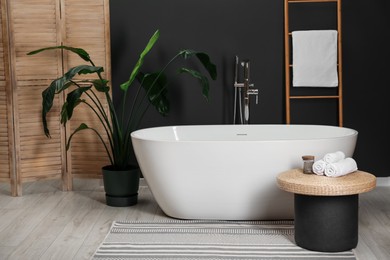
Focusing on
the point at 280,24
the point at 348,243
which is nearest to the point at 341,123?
the point at 280,24

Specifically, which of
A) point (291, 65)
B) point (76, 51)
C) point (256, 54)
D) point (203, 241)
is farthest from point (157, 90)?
point (203, 241)

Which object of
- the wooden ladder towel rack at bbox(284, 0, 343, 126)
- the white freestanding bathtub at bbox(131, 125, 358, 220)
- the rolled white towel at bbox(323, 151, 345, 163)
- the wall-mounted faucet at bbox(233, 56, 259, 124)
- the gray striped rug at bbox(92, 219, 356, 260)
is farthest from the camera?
the wooden ladder towel rack at bbox(284, 0, 343, 126)

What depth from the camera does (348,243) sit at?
153 inches

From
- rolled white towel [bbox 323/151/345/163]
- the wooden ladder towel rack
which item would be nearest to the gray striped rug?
rolled white towel [bbox 323/151/345/163]

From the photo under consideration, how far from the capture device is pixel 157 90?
541cm

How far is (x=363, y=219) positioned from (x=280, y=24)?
1.89 metres

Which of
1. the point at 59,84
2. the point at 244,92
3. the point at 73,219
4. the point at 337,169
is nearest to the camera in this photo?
the point at 337,169

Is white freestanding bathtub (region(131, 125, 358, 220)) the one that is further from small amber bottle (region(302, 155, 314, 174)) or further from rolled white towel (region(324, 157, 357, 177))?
rolled white towel (region(324, 157, 357, 177))

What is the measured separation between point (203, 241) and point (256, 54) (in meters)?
2.12

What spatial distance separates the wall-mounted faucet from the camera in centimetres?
548

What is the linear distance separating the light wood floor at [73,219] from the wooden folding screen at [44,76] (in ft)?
0.70

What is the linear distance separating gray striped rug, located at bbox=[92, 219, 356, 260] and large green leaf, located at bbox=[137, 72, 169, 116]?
112 cm

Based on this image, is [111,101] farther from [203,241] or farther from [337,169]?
[337,169]

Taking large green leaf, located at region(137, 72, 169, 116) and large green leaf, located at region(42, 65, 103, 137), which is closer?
large green leaf, located at region(42, 65, 103, 137)
